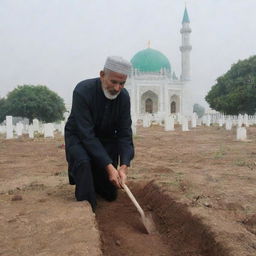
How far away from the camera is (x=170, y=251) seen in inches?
109

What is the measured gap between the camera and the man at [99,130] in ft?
10.7

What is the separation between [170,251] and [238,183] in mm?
1938

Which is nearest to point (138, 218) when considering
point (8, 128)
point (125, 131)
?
point (125, 131)

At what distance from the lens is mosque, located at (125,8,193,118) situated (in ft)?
134

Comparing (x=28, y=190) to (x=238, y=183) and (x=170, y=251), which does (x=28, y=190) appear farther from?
(x=238, y=183)

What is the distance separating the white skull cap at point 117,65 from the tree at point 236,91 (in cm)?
2274

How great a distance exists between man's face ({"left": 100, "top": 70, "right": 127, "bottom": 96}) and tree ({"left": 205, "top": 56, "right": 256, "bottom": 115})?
74.3ft

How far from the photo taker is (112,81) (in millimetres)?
3281

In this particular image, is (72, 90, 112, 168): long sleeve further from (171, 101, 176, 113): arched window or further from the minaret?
(171, 101, 176, 113): arched window

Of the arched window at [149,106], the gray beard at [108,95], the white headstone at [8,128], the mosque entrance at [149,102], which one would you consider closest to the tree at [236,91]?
the mosque entrance at [149,102]

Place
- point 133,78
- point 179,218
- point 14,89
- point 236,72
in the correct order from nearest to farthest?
point 179,218 < point 236,72 < point 14,89 < point 133,78

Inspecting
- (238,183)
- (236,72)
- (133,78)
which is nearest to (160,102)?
(133,78)

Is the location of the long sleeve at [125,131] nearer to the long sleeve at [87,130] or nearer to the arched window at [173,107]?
the long sleeve at [87,130]

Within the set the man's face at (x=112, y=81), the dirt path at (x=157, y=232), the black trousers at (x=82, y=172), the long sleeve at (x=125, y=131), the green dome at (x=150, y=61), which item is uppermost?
the green dome at (x=150, y=61)
